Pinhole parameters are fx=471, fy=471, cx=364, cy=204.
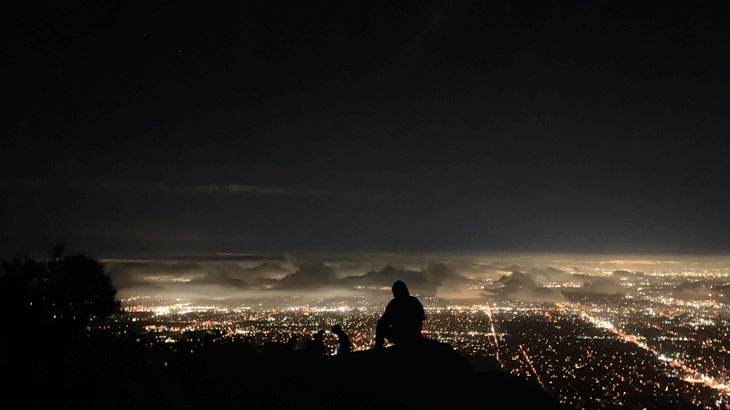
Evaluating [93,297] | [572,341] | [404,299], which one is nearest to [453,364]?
[404,299]

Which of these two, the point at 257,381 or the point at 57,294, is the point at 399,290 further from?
the point at 57,294

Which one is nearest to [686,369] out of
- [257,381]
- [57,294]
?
[257,381]

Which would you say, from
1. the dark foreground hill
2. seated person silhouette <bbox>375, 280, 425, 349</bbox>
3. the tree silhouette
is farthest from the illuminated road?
the tree silhouette

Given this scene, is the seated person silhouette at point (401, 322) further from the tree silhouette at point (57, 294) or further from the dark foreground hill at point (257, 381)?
the tree silhouette at point (57, 294)

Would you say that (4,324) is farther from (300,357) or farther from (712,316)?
(712,316)

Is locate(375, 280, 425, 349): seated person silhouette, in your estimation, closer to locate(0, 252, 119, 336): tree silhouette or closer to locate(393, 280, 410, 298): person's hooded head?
locate(393, 280, 410, 298): person's hooded head

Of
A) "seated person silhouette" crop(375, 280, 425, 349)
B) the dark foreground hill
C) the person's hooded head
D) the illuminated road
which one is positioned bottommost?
the illuminated road
